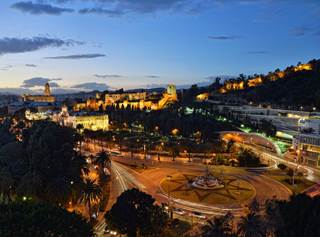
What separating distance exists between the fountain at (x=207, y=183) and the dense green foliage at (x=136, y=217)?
14.6 meters

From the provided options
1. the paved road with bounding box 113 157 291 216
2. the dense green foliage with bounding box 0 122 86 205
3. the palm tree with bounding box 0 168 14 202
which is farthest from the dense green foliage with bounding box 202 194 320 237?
the palm tree with bounding box 0 168 14 202

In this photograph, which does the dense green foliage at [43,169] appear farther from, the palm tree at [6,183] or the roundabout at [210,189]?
the roundabout at [210,189]

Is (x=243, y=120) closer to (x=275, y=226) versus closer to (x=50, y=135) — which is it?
(x=50, y=135)

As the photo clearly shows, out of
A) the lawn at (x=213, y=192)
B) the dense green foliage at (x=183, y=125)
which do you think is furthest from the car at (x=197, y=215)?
the dense green foliage at (x=183, y=125)

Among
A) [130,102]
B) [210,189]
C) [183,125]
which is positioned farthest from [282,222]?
[130,102]

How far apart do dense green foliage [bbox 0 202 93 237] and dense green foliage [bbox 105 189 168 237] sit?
3.34 metres

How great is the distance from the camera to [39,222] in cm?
2131

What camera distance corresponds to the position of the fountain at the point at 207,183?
4016 centimetres

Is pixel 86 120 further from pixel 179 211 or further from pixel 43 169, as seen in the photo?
pixel 179 211

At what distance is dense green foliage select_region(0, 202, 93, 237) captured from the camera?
19.7m

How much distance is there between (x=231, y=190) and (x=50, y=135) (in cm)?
2488

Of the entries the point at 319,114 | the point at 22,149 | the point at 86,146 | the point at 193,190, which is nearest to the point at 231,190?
the point at 193,190

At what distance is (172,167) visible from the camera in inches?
1983

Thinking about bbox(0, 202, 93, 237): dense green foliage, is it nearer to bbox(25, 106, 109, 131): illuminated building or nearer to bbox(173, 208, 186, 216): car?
bbox(173, 208, 186, 216): car
